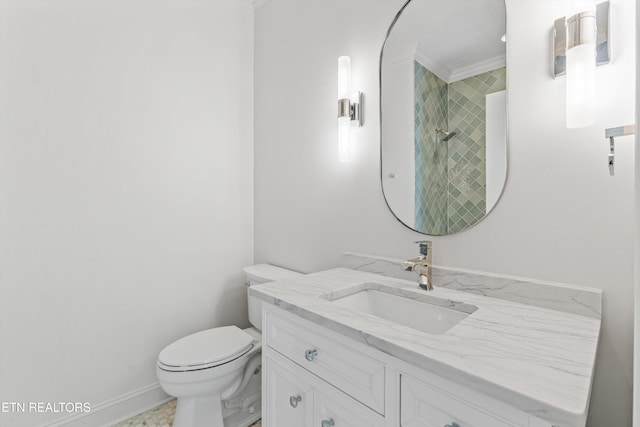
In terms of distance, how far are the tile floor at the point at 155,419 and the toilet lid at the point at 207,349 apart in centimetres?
47

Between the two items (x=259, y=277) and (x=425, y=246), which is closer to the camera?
(x=425, y=246)

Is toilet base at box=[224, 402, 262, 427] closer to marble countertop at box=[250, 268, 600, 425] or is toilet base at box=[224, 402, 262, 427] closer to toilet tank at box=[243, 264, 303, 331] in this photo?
toilet tank at box=[243, 264, 303, 331]

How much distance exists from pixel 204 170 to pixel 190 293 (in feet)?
2.58

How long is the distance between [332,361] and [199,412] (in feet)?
3.22

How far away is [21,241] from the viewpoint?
4.56ft

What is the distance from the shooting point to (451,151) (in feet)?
3.82

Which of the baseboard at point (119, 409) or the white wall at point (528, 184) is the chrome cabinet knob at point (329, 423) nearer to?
the white wall at point (528, 184)

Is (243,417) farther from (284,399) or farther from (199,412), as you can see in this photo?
(284,399)

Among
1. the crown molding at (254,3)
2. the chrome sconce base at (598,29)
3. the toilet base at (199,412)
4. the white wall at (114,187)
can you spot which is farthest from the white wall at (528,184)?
the toilet base at (199,412)

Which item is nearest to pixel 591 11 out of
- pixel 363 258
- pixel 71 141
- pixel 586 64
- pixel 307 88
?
pixel 586 64

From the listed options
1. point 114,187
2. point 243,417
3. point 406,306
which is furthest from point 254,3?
point 243,417

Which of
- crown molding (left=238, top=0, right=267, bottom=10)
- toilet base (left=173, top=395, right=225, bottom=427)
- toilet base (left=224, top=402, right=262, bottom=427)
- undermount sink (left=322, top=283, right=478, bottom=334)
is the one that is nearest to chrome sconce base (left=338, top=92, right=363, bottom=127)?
undermount sink (left=322, top=283, right=478, bottom=334)

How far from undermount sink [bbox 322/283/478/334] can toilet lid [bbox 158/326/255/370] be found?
2.29ft

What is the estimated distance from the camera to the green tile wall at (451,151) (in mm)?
1080
